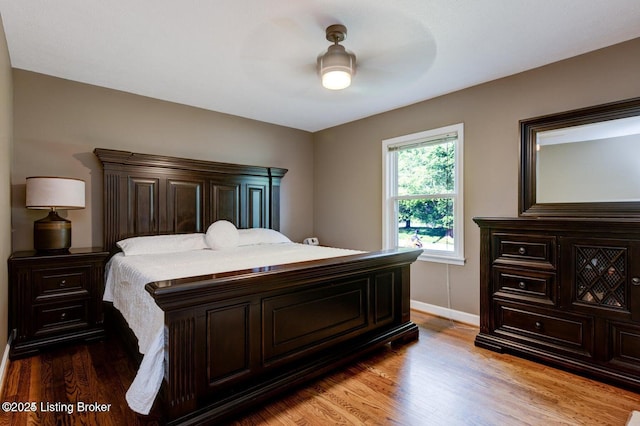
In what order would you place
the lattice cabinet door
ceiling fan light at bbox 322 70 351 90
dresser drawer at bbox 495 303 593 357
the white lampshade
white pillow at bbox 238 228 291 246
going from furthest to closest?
1. white pillow at bbox 238 228 291 246
2. the white lampshade
3. ceiling fan light at bbox 322 70 351 90
4. dresser drawer at bbox 495 303 593 357
5. the lattice cabinet door

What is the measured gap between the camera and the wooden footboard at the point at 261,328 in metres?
1.58

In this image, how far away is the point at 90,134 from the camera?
320 centimetres

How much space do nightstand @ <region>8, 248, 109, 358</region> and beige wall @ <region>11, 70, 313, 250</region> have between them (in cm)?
46

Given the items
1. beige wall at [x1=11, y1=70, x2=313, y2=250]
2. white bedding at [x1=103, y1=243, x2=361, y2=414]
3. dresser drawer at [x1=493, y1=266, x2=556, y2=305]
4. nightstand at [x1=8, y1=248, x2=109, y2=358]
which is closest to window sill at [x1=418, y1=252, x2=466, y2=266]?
dresser drawer at [x1=493, y1=266, x2=556, y2=305]

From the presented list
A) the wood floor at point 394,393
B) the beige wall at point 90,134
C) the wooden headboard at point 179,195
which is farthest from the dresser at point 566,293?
the beige wall at point 90,134

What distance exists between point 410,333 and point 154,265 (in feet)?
7.09

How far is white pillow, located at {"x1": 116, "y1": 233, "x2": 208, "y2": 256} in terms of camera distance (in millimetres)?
2990

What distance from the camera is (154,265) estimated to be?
234 cm

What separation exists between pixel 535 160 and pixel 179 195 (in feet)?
11.8

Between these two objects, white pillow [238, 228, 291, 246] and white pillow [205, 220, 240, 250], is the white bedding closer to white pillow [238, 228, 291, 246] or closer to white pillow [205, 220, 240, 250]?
white pillow [205, 220, 240, 250]

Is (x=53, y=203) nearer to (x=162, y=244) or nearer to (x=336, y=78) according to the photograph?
(x=162, y=244)

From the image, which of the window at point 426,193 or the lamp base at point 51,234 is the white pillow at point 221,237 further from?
the window at point 426,193

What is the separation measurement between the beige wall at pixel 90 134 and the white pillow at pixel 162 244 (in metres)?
0.47

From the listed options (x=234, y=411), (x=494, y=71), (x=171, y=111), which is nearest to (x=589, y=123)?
(x=494, y=71)
